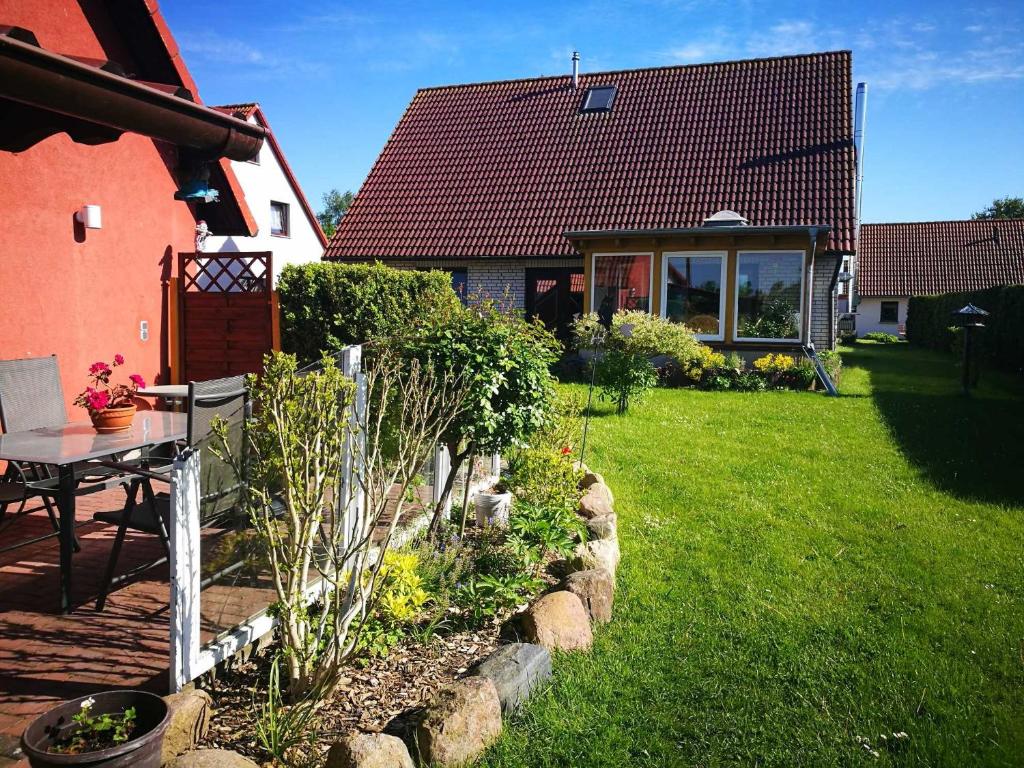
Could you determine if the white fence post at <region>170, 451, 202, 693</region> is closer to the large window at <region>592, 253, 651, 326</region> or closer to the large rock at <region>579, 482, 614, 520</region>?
the large rock at <region>579, 482, 614, 520</region>

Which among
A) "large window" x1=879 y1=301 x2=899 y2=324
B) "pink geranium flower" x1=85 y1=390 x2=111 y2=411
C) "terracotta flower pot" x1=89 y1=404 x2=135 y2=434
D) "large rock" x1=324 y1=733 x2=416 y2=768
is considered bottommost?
"large rock" x1=324 y1=733 x2=416 y2=768

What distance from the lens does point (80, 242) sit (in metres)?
7.46

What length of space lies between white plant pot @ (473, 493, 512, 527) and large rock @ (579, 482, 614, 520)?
2.07 ft

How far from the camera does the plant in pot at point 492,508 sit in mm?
5613

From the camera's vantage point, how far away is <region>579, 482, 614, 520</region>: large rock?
5.83m

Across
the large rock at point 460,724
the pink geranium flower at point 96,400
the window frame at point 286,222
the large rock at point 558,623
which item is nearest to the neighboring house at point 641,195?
the window frame at point 286,222

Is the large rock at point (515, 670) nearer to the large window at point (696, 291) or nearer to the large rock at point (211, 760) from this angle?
the large rock at point (211, 760)

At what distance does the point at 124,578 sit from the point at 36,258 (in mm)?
4310

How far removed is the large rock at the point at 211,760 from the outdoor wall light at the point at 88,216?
6.41 m

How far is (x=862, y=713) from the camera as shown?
11.4ft

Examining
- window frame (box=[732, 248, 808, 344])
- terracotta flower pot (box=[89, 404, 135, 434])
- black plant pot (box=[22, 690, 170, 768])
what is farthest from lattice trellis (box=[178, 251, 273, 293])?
window frame (box=[732, 248, 808, 344])

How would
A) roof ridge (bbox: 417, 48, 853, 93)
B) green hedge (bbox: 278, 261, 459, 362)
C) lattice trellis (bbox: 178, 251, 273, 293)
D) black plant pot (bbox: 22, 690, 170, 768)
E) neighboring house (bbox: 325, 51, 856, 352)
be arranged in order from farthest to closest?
1. roof ridge (bbox: 417, 48, 853, 93)
2. neighboring house (bbox: 325, 51, 856, 352)
3. green hedge (bbox: 278, 261, 459, 362)
4. lattice trellis (bbox: 178, 251, 273, 293)
5. black plant pot (bbox: 22, 690, 170, 768)

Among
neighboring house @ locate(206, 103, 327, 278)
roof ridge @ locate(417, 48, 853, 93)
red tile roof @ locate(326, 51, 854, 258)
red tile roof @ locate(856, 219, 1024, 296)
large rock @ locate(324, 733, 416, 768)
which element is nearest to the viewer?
large rock @ locate(324, 733, 416, 768)

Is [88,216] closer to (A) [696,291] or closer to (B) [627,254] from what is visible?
(B) [627,254]
